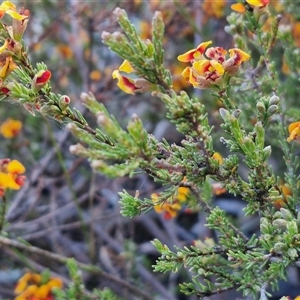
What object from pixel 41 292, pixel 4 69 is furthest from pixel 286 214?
pixel 41 292

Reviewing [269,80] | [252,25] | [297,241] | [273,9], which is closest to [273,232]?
[297,241]

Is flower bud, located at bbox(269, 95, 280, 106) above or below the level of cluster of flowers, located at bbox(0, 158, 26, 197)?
above

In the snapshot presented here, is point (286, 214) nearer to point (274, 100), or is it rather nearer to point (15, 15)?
point (274, 100)

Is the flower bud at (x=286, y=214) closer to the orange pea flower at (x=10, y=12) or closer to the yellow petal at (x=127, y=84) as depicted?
the yellow petal at (x=127, y=84)

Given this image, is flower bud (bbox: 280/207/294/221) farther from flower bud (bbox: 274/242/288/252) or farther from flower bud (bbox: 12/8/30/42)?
flower bud (bbox: 12/8/30/42)

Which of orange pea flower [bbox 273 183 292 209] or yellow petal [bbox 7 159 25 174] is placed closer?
orange pea flower [bbox 273 183 292 209]

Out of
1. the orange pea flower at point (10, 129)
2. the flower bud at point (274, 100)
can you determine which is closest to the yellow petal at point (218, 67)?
the flower bud at point (274, 100)

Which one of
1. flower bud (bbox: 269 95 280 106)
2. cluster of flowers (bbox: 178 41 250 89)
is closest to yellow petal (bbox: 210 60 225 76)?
cluster of flowers (bbox: 178 41 250 89)
